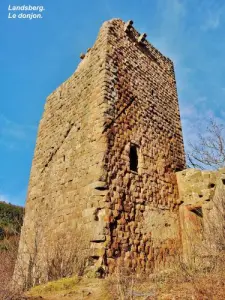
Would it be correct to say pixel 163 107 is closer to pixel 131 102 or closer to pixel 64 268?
pixel 131 102

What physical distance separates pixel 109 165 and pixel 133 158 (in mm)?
1177

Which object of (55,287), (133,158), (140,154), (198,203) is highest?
(140,154)

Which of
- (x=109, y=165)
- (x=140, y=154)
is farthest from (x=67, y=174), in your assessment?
(x=140, y=154)

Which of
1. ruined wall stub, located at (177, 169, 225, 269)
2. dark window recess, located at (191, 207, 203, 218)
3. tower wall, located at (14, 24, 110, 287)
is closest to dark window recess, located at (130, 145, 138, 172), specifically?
tower wall, located at (14, 24, 110, 287)

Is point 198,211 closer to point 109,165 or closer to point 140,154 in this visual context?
point 140,154

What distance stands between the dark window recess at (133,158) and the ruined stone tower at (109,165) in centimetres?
3

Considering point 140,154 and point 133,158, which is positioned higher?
point 140,154

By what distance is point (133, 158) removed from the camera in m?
7.61

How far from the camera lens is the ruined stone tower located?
245 inches

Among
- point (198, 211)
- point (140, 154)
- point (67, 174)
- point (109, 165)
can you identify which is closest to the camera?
point (109, 165)

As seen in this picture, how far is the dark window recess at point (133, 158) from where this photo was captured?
24.5 ft

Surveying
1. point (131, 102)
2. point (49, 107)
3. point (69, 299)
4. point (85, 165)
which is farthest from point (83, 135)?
point (69, 299)

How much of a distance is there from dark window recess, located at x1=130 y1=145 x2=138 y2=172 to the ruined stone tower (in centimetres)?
3

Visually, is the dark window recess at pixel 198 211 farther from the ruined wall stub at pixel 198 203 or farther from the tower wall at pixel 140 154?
the tower wall at pixel 140 154
